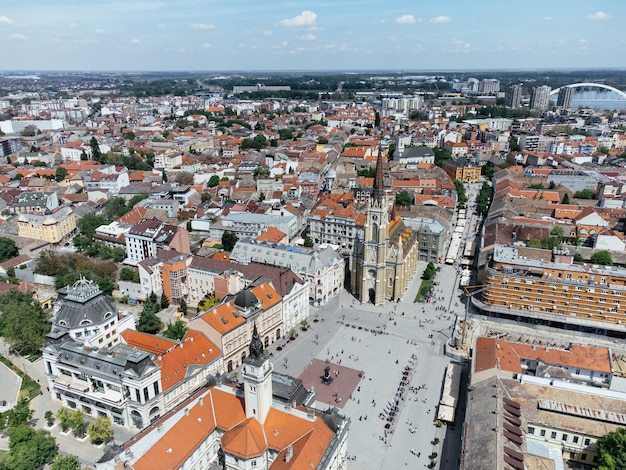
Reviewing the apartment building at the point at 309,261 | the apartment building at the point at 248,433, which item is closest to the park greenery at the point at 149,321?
the apartment building at the point at 309,261

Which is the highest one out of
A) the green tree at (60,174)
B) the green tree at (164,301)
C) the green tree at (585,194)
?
the green tree at (60,174)

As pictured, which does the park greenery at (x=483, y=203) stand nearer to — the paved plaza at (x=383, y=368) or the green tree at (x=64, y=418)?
the paved plaza at (x=383, y=368)

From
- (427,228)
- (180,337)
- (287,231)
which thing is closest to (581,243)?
(427,228)

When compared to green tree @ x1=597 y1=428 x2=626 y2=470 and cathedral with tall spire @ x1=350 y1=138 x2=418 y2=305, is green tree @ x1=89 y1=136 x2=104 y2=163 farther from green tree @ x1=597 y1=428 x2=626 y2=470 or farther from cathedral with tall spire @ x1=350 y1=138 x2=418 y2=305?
green tree @ x1=597 y1=428 x2=626 y2=470

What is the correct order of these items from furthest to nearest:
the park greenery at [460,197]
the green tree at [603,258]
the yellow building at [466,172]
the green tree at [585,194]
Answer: the yellow building at [466,172]
the park greenery at [460,197]
the green tree at [585,194]
the green tree at [603,258]

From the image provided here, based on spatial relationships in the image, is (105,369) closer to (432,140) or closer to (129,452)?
(129,452)

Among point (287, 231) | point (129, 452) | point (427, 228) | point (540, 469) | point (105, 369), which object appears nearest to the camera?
point (129, 452)

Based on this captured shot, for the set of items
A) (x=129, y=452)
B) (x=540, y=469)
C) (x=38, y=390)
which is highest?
(x=129, y=452)
